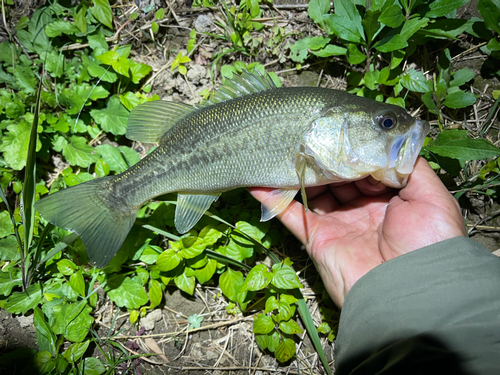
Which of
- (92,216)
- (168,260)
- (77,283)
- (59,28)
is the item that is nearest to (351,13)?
(168,260)

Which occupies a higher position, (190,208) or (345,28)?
(345,28)

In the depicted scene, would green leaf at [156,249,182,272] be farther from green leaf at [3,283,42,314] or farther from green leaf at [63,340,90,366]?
green leaf at [3,283,42,314]

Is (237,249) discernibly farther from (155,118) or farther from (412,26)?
(412,26)

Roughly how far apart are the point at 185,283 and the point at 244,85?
5.89 feet

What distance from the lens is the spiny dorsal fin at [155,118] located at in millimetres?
2643

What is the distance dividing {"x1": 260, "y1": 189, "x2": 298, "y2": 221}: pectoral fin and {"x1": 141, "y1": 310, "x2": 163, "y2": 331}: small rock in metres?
1.49

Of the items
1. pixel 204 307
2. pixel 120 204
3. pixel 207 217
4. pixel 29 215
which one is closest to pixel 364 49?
pixel 207 217

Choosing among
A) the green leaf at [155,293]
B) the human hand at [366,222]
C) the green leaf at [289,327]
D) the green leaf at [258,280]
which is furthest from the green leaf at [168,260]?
the green leaf at [289,327]

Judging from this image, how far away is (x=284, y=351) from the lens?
8.90 ft

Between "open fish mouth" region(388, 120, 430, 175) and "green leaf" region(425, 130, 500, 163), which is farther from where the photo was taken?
"green leaf" region(425, 130, 500, 163)

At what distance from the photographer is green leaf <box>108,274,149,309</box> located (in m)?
2.89

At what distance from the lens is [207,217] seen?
9.62 feet

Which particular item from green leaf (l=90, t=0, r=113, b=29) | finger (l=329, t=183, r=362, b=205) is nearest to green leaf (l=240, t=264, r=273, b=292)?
finger (l=329, t=183, r=362, b=205)

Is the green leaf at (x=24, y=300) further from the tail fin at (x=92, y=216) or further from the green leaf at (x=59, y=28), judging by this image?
the green leaf at (x=59, y=28)
